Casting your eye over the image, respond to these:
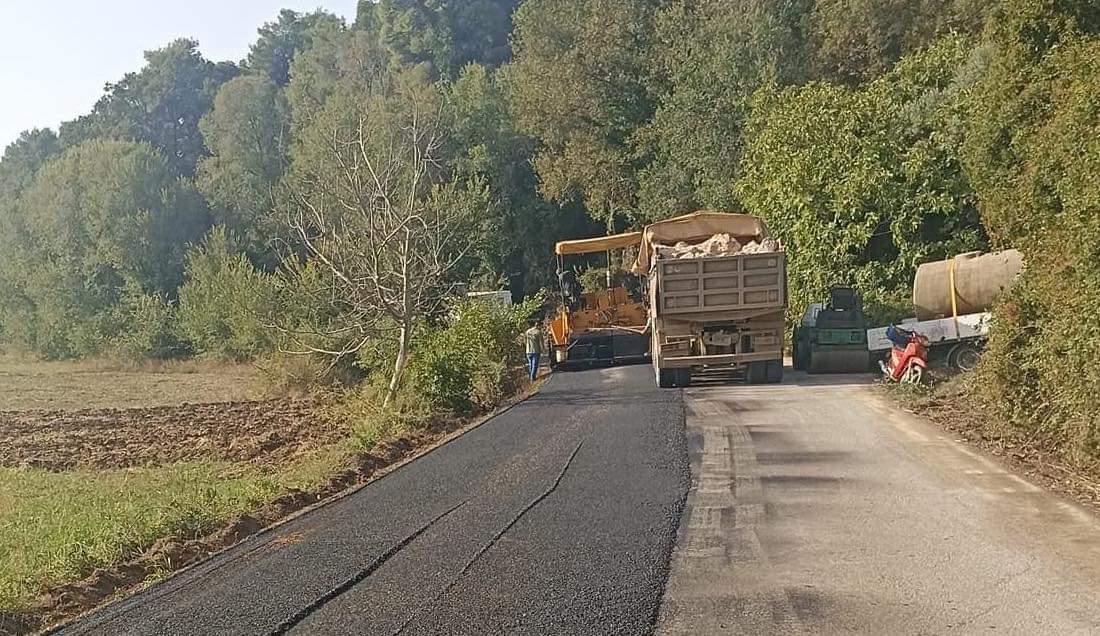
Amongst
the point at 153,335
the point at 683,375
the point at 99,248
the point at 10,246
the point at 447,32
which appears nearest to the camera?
the point at 683,375

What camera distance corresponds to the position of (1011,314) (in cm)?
1262

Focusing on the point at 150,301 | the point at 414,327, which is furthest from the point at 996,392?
the point at 150,301

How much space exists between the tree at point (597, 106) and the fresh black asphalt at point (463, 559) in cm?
3251

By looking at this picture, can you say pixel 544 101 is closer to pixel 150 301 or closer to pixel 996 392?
pixel 150 301

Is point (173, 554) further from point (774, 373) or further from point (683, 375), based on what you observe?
point (774, 373)

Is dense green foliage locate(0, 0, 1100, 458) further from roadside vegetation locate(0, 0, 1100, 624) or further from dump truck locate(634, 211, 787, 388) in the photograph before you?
dump truck locate(634, 211, 787, 388)

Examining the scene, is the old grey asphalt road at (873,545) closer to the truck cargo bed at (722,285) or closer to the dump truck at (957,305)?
the truck cargo bed at (722,285)

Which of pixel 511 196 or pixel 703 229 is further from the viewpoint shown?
pixel 511 196

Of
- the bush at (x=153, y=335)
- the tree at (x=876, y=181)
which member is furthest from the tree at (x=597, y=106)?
the bush at (x=153, y=335)

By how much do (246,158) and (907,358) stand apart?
56795 mm

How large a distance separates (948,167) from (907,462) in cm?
1611

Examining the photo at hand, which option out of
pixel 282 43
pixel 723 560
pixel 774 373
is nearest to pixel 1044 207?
pixel 774 373

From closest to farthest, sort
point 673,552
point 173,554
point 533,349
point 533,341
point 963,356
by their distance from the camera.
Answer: point 673,552 < point 173,554 < point 963,356 < point 533,349 < point 533,341

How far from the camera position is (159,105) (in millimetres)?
109250
